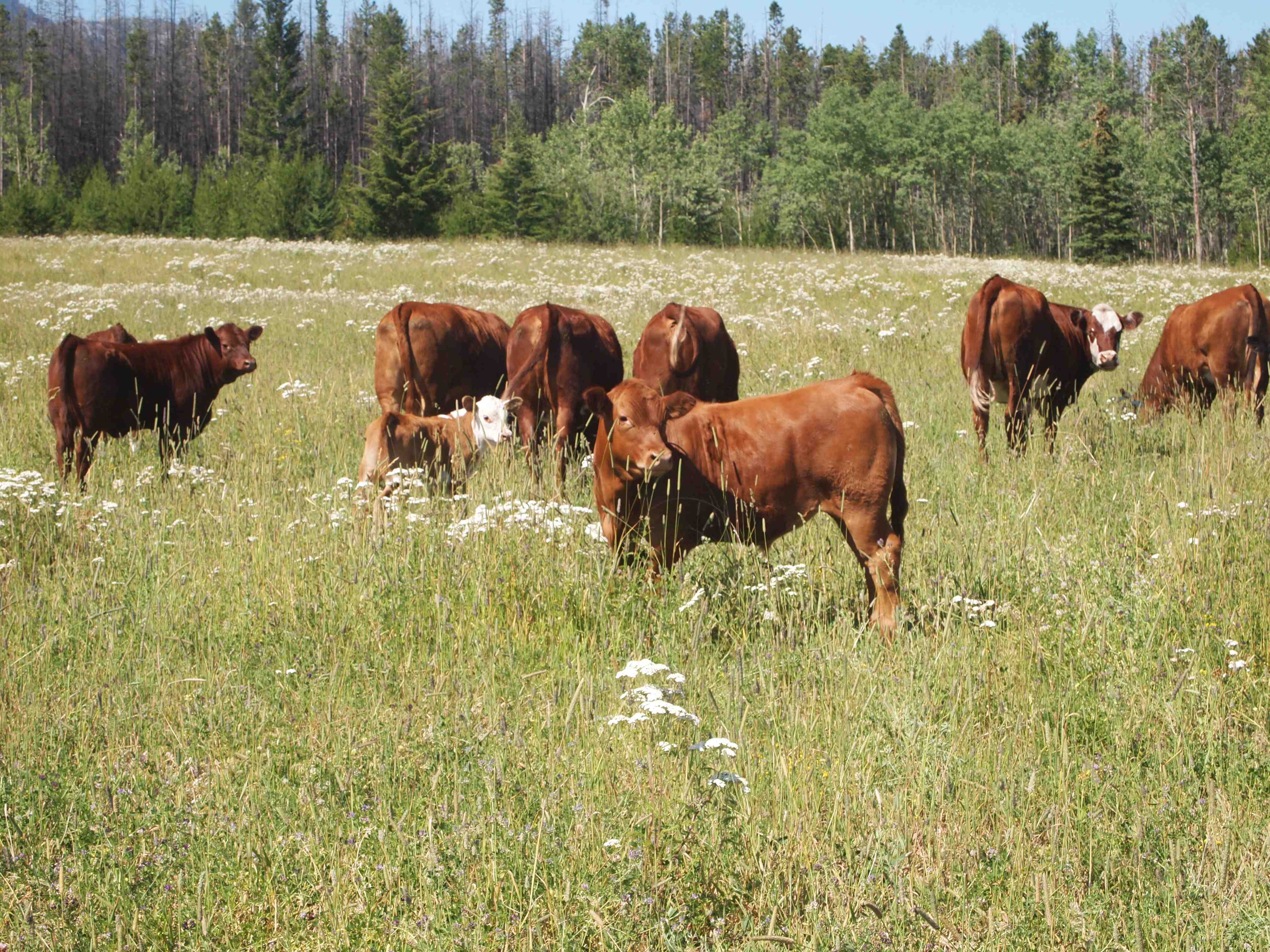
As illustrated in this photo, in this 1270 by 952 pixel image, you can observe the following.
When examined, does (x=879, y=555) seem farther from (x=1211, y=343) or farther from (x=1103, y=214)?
(x=1103, y=214)

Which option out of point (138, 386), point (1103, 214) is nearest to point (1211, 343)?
point (138, 386)

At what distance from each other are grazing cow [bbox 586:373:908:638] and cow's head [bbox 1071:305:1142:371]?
5.94 meters

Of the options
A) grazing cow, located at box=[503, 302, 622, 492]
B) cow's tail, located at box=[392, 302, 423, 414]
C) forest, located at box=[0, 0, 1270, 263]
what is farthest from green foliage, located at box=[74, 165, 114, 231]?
grazing cow, located at box=[503, 302, 622, 492]

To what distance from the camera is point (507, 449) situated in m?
8.56

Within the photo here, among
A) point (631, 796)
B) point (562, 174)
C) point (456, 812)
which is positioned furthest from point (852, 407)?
point (562, 174)

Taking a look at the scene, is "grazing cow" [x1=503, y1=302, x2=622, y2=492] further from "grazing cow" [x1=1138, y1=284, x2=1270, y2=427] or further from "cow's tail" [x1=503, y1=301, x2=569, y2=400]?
"grazing cow" [x1=1138, y1=284, x2=1270, y2=427]

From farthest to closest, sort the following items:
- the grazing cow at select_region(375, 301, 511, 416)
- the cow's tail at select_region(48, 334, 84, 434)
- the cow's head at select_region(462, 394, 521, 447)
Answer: the grazing cow at select_region(375, 301, 511, 416) → the cow's tail at select_region(48, 334, 84, 434) → the cow's head at select_region(462, 394, 521, 447)

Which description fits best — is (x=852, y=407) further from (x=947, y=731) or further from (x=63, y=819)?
(x=63, y=819)

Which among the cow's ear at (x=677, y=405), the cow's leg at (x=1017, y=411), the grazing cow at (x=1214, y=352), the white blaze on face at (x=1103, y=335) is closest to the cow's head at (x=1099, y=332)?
the white blaze on face at (x=1103, y=335)

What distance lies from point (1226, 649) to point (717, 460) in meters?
2.51

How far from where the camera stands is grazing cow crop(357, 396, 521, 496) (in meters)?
8.07

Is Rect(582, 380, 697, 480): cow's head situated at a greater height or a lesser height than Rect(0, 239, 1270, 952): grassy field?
greater

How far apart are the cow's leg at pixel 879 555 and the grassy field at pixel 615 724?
18 centimetres

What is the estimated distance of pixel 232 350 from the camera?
1002cm
